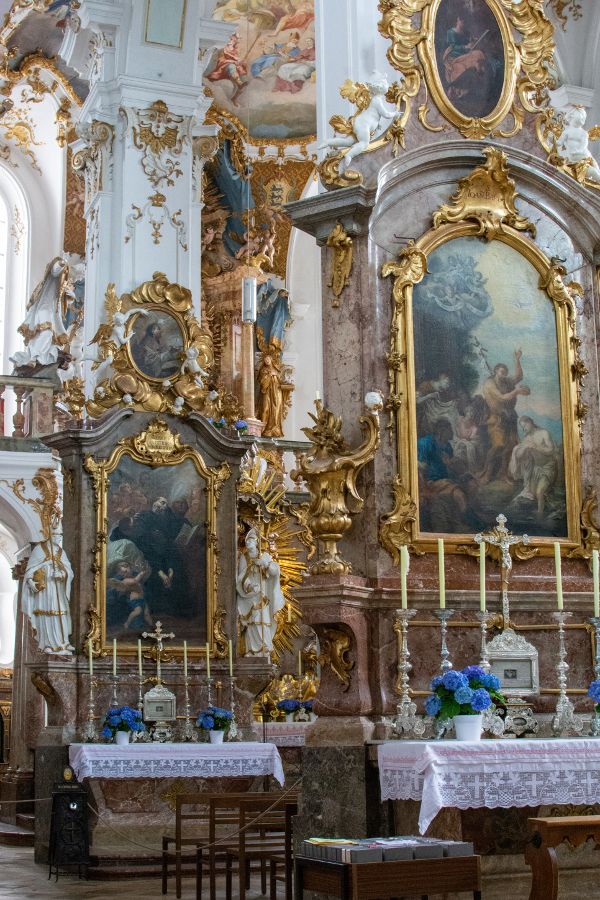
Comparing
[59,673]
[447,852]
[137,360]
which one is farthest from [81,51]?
[447,852]

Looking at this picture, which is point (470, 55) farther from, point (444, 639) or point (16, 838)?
point (16, 838)

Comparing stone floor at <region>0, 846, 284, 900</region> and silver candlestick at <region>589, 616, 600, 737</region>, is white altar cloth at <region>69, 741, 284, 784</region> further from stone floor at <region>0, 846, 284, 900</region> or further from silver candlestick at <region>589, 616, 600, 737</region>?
silver candlestick at <region>589, 616, 600, 737</region>

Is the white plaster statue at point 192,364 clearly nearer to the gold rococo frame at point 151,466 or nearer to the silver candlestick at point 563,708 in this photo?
the gold rococo frame at point 151,466

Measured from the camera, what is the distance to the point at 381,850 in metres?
5.05

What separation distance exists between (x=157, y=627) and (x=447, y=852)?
7206 millimetres

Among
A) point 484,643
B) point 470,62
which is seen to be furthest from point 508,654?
point 470,62

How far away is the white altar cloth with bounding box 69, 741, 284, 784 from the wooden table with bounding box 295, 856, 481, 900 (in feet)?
18.1

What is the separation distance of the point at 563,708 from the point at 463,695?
40.2 inches

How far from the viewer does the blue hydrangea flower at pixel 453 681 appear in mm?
6832

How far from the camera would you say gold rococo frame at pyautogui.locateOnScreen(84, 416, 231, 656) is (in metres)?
Answer: 12.0

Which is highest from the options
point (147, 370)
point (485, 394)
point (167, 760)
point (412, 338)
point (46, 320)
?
point (46, 320)

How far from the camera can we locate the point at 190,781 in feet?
39.4

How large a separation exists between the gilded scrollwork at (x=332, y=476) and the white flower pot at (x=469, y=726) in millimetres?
1077

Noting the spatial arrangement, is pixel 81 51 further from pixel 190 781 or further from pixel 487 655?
pixel 487 655
